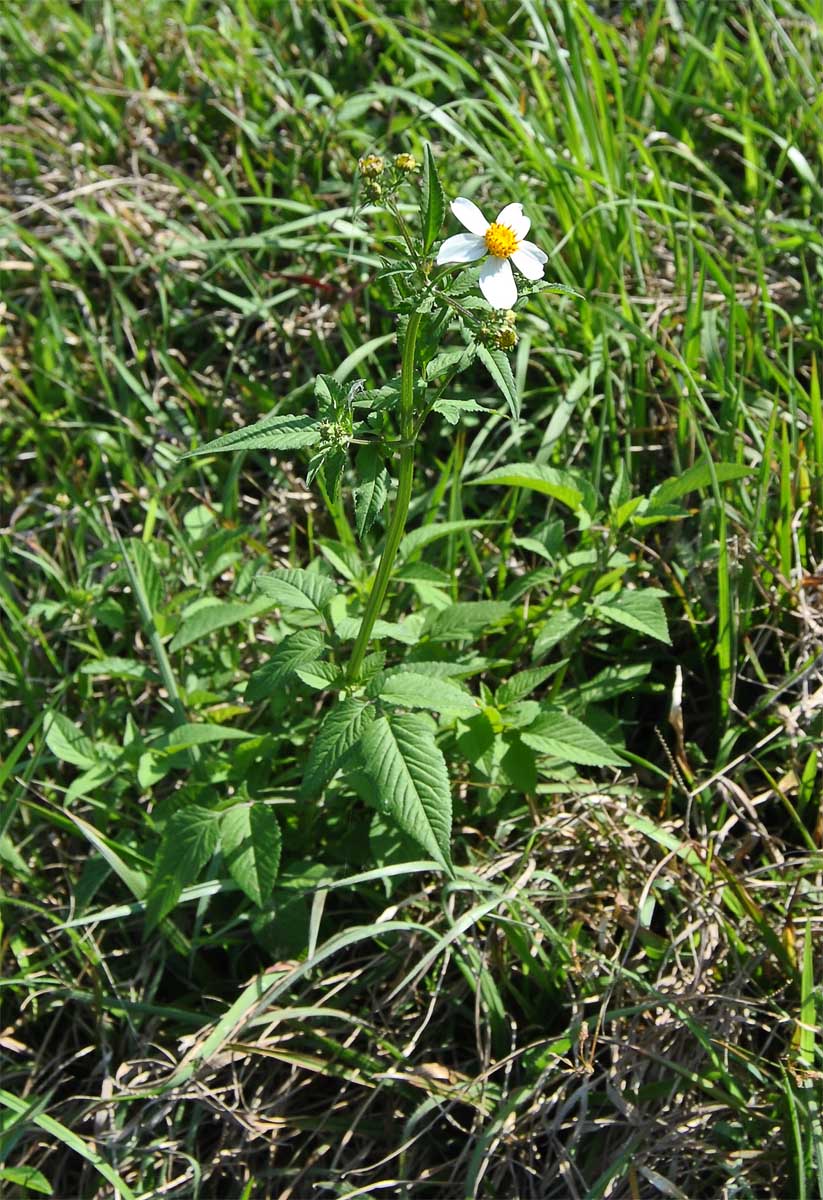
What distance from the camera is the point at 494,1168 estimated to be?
6.44 feet

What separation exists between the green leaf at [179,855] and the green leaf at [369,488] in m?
0.65

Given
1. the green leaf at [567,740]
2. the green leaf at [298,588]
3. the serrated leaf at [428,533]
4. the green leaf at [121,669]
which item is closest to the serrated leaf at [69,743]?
the green leaf at [121,669]

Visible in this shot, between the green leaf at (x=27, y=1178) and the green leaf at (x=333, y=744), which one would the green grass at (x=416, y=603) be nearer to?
the green leaf at (x=27, y=1178)

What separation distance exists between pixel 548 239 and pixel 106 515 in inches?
50.7

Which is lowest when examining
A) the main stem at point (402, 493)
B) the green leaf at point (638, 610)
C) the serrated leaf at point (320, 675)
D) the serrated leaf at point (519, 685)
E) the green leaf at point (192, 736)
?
the serrated leaf at point (519, 685)

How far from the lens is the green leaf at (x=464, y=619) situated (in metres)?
2.21

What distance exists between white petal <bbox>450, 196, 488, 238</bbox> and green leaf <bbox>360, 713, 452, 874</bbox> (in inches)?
29.8

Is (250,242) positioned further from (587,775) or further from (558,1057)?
(558,1057)

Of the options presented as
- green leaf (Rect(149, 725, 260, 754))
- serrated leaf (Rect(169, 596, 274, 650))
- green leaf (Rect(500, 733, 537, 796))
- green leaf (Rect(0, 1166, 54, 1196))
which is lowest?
green leaf (Rect(0, 1166, 54, 1196))

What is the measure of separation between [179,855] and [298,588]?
520 mm

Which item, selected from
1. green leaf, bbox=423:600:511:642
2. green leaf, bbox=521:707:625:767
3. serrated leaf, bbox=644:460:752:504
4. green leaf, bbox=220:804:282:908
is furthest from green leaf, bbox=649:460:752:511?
green leaf, bbox=220:804:282:908

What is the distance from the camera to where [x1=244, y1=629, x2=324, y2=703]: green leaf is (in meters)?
1.95

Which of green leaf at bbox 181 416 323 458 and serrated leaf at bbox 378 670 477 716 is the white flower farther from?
serrated leaf at bbox 378 670 477 716

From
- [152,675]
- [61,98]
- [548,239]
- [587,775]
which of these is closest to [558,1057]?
[587,775]
